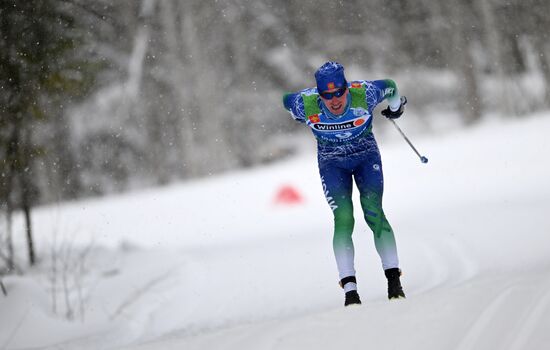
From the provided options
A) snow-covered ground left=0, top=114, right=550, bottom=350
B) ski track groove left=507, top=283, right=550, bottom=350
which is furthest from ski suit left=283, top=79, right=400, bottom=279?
ski track groove left=507, top=283, right=550, bottom=350

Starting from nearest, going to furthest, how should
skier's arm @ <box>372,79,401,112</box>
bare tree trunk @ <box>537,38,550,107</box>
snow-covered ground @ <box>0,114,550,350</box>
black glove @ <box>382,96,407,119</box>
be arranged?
snow-covered ground @ <box>0,114,550,350</box>, skier's arm @ <box>372,79,401,112</box>, black glove @ <box>382,96,407,119</box>, bare tree trunk @ <box>537,38,550,107</box>

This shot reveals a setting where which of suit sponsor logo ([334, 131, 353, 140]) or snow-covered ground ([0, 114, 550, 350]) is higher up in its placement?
suit sponsor logo ([334, 131, 353, 140])

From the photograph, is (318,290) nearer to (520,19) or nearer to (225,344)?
(225,344)

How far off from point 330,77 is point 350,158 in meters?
0.73

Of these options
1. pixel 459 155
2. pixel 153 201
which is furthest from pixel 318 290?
pixel 153 201

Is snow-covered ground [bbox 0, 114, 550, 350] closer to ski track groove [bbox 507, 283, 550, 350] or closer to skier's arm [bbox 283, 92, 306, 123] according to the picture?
ski track groove [bbox 507, 283, 550, 350]

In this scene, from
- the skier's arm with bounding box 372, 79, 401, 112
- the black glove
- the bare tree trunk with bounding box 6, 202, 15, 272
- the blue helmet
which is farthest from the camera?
the bare tree trunk with bounding box 6, 202, 15, 272

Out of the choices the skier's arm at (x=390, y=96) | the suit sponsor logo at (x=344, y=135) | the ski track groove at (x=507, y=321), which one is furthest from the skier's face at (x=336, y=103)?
the ski track groove at (x=507, y=321)

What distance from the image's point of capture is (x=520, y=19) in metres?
24.7

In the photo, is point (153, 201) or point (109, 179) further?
point (109, 179)

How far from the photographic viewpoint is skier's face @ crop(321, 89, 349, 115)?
5.34 metres

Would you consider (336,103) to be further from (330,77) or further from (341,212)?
(341,212)

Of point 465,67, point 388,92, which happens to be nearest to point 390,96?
point 388,92

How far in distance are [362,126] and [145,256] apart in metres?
5.29
